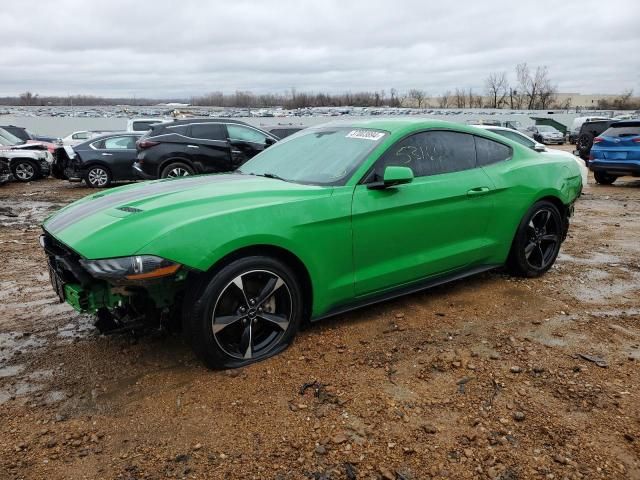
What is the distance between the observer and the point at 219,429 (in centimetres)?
273

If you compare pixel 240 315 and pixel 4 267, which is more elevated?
pixel 240 315

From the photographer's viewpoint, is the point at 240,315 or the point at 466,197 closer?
the point at 240,315

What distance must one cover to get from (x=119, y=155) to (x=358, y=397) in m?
12.9

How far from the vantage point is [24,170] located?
15.8m

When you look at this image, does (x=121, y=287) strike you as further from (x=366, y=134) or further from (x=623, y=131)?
(x=623, y=131)

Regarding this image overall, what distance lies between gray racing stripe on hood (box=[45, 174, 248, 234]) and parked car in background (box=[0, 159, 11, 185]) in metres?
12.3

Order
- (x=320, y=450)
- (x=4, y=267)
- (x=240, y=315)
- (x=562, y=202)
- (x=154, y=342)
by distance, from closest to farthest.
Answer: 1. (x=320, y=450)
2. (x=240, y=315)
3. (x=154, y=342)
4. (x=562, y=202)
5. (x=4, y=267)

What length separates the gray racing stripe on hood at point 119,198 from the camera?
3.48 m

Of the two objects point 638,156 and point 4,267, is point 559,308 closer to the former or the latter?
point 4,267

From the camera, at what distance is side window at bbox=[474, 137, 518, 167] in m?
4.56

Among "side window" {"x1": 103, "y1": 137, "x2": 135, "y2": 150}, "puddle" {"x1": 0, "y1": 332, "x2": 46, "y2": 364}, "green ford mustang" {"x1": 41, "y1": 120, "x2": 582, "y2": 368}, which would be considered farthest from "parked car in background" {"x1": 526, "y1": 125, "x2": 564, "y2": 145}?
"puddle" {"x1": 0, "y1": 332, "x2": 46, "y2": 364}

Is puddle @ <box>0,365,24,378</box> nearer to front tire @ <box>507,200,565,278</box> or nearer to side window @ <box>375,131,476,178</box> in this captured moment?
side window @ <box>375,131,476,178</box>

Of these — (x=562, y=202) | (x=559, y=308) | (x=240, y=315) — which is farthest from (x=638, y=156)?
(x=240, y=315)

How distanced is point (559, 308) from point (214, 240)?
297cm
